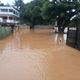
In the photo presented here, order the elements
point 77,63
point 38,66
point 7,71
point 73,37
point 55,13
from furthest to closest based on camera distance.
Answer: point 55,13, point 73,37, point 77,63, point 38,66, point 7,71

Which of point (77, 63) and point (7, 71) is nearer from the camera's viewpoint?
point (7, 71)

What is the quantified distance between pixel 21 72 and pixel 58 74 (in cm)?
154

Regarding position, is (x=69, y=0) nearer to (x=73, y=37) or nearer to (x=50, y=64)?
(x=73, y=37)

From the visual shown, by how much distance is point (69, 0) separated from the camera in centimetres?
4631

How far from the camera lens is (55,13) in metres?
45.9

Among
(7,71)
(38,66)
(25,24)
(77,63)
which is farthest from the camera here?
(25,24)

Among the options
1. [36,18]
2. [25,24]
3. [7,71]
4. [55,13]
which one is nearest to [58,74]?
[7,71]

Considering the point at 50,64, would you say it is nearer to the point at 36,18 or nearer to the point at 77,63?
the point at 77,63

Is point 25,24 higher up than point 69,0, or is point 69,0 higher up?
point 69,0

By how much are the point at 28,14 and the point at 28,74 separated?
69.6 m

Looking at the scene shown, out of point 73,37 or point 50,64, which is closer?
point 50,64

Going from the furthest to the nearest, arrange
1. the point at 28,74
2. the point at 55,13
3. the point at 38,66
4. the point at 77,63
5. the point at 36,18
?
the point at 36,18
the point at 55,13
the point at 77,63
the point at 38,66
the point at 28,74

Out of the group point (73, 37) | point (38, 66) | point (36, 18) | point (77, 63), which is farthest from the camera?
point (36, 18)

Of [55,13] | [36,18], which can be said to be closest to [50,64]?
[55,13]
